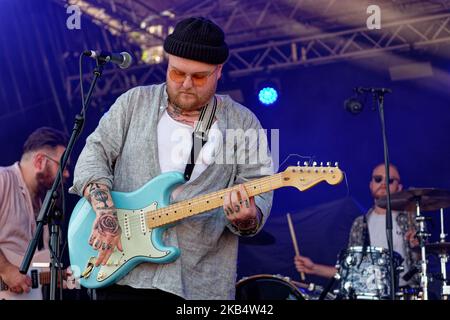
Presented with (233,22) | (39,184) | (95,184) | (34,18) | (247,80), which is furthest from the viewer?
(247,80)

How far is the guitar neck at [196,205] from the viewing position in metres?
3.89

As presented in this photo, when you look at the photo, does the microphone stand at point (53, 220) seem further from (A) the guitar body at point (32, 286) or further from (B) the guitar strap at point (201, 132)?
(A) the guitar body at point (32, 286)

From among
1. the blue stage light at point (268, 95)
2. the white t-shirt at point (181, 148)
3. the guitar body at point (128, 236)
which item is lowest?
the guitar body at point (128, 236)

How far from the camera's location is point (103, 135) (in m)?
4.02

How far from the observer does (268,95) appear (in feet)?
30.6

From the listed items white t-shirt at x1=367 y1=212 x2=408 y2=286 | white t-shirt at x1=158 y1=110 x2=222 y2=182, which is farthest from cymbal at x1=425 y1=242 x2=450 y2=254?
white t-shirt at x1=158 y1=110 x2=222 y2=182

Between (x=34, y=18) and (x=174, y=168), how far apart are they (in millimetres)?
5025

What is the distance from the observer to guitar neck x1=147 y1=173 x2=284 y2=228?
3.89 metres

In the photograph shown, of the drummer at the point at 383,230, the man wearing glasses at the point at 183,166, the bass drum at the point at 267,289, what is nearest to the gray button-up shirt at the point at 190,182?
the man wearing glasses at the point at 183,166

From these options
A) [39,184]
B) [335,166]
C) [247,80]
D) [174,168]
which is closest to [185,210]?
[174,168]

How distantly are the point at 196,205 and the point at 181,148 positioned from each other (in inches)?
12.7

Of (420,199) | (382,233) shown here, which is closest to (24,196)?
(420,199)

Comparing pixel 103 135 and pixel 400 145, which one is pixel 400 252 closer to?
pixel 400 145

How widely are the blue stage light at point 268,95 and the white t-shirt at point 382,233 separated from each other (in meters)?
1.82
